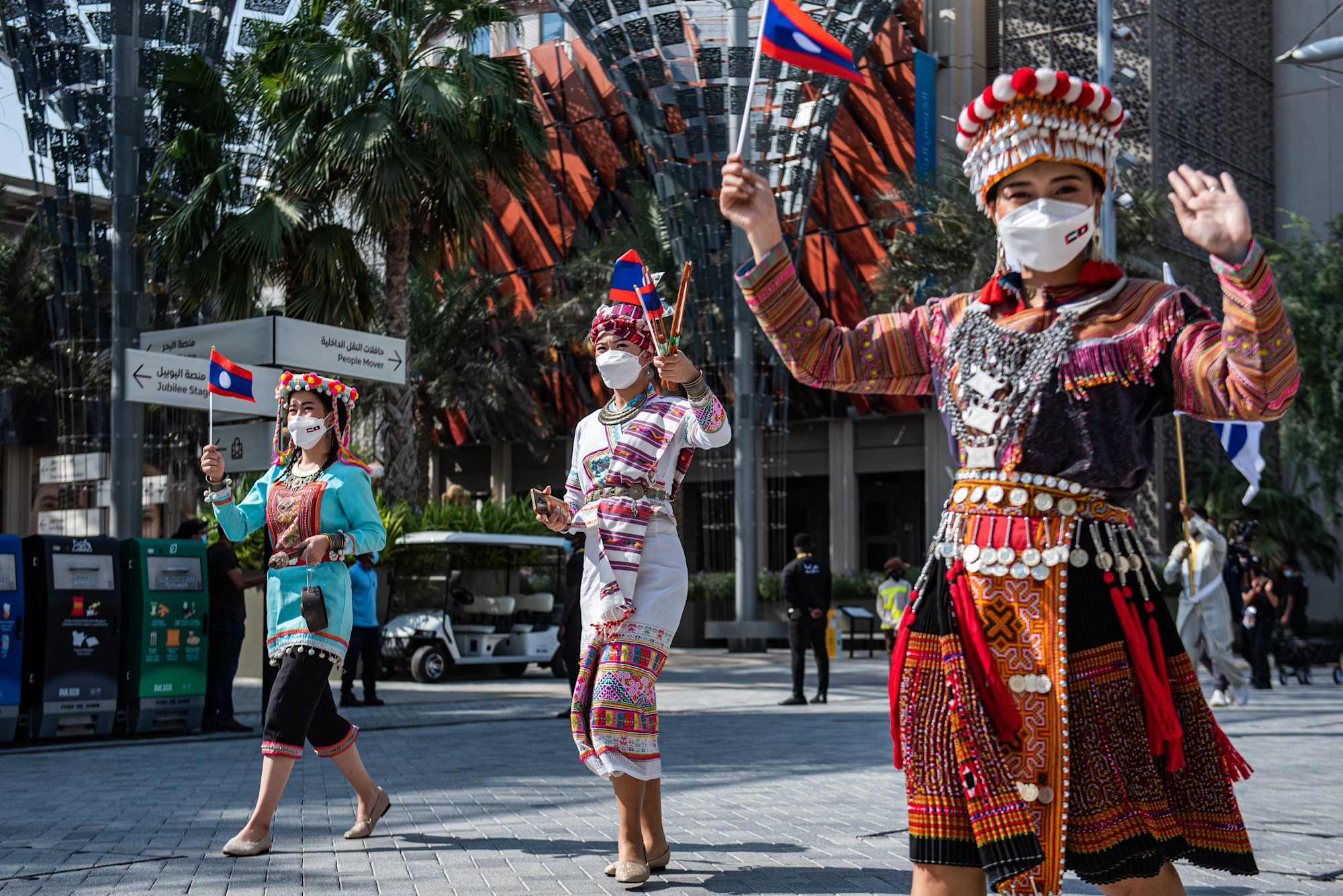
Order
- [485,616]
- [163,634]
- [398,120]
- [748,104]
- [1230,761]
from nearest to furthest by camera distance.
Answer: [1230,761] → [748,104] → [163,634] → [398,120] → [485,616]

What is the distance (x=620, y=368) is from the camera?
17.0 feet

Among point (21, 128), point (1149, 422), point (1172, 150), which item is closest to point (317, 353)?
point (21, 128)

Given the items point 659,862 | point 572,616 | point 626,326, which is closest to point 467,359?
point 572,616

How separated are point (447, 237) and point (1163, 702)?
17.8 meters

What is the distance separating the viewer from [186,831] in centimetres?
616

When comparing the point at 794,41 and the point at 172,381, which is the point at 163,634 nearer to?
the point at 172,381

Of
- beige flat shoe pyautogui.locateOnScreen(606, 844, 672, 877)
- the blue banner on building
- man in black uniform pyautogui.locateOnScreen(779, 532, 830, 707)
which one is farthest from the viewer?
the blue banner on building

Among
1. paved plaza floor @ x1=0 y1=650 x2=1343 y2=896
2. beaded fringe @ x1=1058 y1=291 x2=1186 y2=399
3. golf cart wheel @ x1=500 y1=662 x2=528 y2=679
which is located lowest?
golf cart wheel @ x1=500 y1=662 x2=528 y2=679

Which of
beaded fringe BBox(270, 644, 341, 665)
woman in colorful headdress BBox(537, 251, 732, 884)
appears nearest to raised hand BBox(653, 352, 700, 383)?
Result: woman in colorful headdress BBox(537, 251, 732, 884)

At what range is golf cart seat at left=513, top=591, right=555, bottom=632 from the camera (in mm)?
19266

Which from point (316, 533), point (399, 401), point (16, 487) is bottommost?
point (316, 533)

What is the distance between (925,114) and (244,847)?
2743cm

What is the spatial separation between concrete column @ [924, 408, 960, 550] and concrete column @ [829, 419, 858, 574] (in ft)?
7.28

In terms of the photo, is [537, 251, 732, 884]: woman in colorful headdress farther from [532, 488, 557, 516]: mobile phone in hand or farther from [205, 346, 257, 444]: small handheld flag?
[205, 346, 257, 444]: small handheld flag
